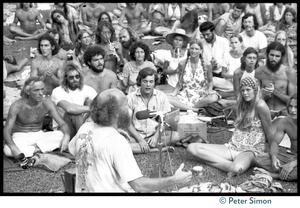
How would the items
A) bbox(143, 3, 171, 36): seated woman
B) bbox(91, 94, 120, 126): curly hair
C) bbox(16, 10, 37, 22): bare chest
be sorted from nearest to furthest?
bbox(91, 94, 120, 126): curly hair → bbox(143, 3, 171, 36): seated woman → bbox(16, 10, 37, 22): bare chest

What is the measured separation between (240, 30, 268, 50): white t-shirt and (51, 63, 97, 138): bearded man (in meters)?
3.13

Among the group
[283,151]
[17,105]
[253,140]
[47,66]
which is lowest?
[283,151]

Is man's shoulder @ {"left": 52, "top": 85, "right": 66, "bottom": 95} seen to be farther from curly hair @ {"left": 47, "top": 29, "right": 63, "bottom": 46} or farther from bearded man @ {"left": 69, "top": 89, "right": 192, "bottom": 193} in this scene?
bearded man @ {"left": 69, "top": 89, "right": 192, "bottom": 193}

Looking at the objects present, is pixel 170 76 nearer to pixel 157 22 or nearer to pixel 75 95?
pixel 75 95

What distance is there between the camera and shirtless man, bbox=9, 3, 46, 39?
1129cm

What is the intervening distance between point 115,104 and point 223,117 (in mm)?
3008

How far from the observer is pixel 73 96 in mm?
7215

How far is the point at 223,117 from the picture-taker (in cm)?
777

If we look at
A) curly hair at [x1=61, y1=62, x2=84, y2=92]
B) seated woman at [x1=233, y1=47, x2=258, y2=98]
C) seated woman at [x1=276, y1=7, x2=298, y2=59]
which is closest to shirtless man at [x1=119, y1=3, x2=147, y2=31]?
seated woman at [x1=276, y1=7, x2=298, y2=59]

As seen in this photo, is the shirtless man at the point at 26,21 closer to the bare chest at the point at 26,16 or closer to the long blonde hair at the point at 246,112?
the bare chest at the point at 26,16

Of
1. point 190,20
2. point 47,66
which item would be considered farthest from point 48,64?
point 190,20

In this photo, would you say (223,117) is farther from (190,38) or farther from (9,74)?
(9,74)

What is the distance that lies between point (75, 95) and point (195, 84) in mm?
1704

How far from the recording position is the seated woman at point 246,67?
798cm
